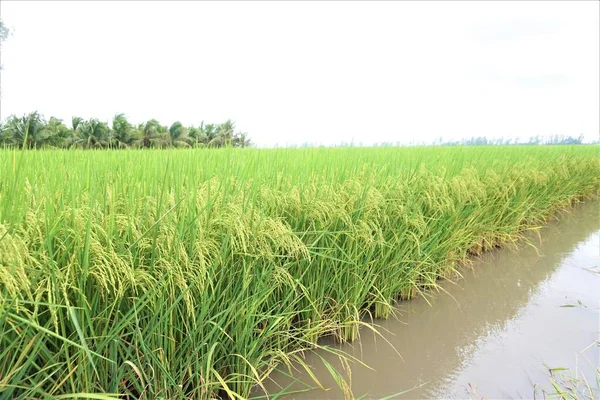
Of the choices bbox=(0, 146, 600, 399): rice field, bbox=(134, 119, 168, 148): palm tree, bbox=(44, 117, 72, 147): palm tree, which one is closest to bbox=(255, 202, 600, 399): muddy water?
bbox=(0, 146, 600, 399): rice field

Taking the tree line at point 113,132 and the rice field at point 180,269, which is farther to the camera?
the tree line at point 113,132

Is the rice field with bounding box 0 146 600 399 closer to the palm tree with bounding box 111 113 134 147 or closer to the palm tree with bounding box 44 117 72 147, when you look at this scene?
the palm tree with bounding box 44 117 72 147

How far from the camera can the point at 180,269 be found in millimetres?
1418

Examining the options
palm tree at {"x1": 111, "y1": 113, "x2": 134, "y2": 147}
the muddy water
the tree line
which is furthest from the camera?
palm tree at {"x1": 111, "y1": 113, "x2": 134, "y2": 147}

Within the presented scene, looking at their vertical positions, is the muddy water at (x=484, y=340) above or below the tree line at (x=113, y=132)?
below

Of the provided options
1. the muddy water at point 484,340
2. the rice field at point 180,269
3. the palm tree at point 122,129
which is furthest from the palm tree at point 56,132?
the muddy water at point 484,340

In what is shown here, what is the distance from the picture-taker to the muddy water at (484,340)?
7.05ft

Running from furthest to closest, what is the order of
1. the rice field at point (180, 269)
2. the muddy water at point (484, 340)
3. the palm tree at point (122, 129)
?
the palm tree at point (122, 129), the muddy water at point (484, 340), the rice field at point (180, 269)

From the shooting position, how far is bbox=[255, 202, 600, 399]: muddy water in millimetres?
2148

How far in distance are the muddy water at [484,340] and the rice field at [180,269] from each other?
227mm

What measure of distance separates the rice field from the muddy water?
0.74 ft

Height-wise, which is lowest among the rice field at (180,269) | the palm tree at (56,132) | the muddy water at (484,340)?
the muddy water at (484,340)

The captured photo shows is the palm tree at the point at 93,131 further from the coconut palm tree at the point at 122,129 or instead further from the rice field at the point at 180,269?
the rice field at the point at 180,269

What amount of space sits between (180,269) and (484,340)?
2307 millimetres
